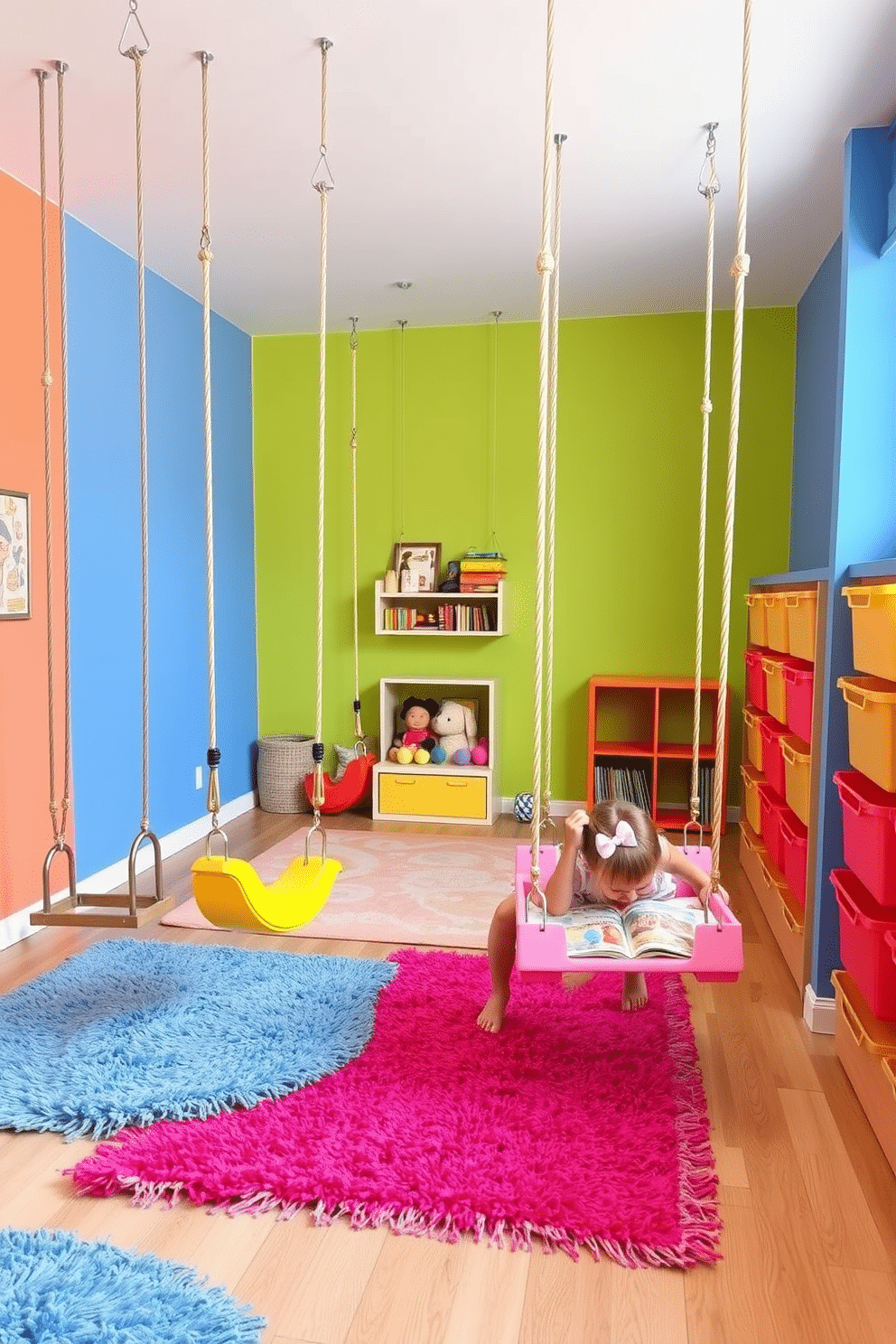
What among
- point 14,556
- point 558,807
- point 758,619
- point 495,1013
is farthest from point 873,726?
point 558,807

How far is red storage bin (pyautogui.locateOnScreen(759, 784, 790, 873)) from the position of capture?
127 inches

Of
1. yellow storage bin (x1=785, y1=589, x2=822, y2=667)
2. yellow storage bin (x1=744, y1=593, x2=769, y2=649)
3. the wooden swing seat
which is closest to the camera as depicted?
the wooden swing seat

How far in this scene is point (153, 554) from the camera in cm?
426

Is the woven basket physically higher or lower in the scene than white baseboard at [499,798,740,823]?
higher

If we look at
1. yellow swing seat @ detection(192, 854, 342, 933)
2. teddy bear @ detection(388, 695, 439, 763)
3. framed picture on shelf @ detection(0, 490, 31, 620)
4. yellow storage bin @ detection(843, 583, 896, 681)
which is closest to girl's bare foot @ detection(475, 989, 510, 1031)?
yellow swing seat @ detection(192, 854, 342, 933)

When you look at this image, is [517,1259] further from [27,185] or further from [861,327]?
[27,185]

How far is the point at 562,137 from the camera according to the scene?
294cm

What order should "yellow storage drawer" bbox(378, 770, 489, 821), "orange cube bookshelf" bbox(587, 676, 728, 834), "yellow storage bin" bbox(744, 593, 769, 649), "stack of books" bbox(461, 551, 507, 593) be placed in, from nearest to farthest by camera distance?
"yellow storage bin" bbox(744, 593, 769, 649), "orange cube bookshelf" bbox(587, 676, 728, 834), "yellow storage drawer" bbox(378, 770, 489, 821), "stack of books" bbox(461, 551, 507, 593)

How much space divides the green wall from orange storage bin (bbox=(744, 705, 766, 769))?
2.87 ft

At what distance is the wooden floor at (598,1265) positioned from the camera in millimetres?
1545

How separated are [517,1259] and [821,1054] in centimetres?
110

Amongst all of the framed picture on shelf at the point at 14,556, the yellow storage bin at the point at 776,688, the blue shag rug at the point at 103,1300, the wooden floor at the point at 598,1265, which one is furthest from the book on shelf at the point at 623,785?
the blue shag rug at the point at 103,1300

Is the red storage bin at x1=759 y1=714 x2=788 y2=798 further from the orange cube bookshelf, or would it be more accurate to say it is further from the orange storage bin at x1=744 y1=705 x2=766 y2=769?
the orange cube bookshelf

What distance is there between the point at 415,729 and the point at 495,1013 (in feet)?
8.74
